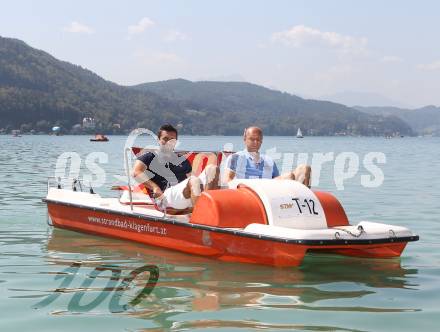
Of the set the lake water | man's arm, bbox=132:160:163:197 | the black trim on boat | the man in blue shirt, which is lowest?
the lake water

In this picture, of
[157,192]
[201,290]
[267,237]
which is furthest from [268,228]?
[157,192]

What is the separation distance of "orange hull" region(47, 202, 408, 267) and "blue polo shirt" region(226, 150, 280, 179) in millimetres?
1343

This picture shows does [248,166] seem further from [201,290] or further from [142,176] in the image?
[201,290]

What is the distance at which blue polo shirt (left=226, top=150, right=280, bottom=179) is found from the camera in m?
10.6

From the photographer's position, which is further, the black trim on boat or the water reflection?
A: the black trim on boat

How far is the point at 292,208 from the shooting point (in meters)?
9.14

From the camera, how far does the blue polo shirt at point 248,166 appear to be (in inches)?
419

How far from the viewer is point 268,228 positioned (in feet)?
29.1

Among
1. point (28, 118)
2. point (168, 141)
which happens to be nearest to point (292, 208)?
point (168, 141)

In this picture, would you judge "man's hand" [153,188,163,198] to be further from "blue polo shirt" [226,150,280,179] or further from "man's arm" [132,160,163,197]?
"blue polo shirt" [226,150,280,179]

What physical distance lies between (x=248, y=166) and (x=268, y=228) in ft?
6.61

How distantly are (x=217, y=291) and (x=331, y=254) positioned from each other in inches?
109

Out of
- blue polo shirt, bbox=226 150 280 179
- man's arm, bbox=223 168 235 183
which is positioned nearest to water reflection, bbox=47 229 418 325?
man's arm, bbox=223 168 235 183

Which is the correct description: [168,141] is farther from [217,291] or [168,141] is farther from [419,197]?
[419,197]
